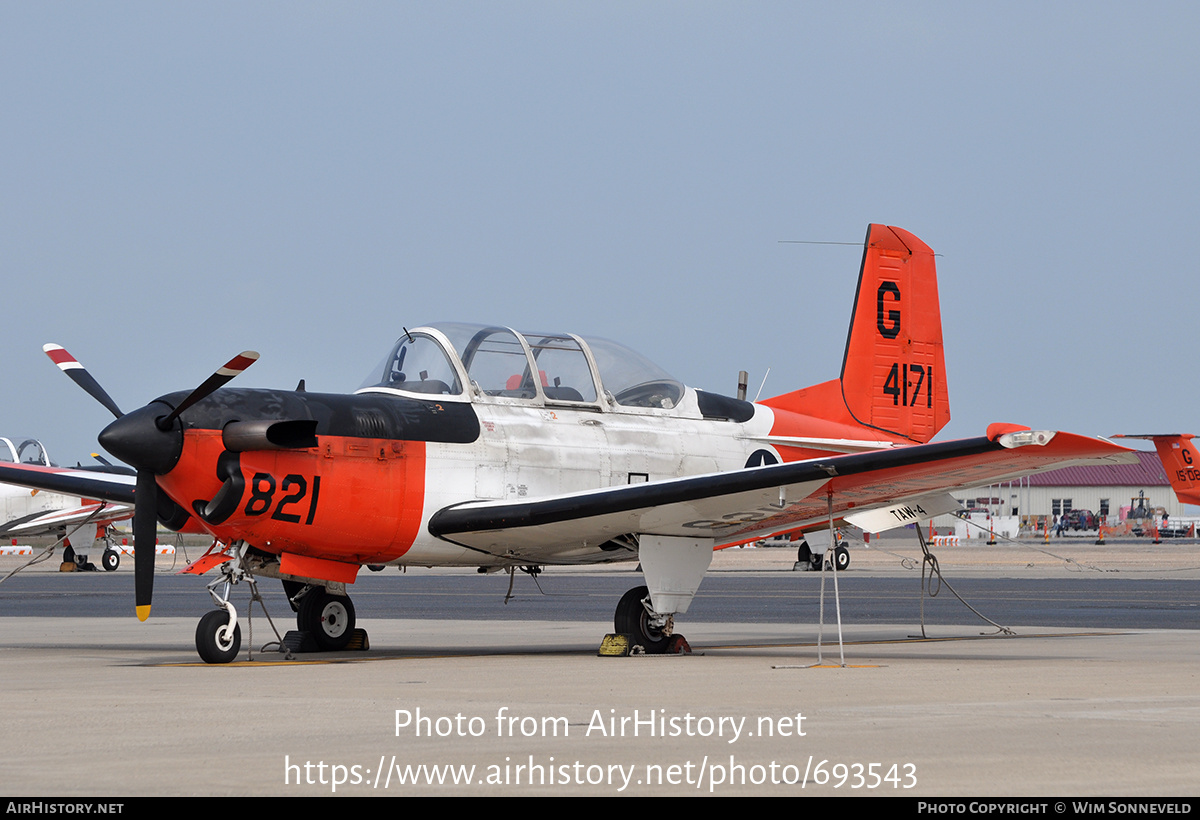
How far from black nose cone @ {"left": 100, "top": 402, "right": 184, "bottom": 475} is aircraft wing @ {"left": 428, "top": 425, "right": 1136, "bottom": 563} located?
2.38 metres

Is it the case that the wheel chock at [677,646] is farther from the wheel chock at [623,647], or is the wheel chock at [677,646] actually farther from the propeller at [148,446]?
the propeller at [148,446]

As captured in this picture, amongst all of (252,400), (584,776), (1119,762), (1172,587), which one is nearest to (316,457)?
(252,400)

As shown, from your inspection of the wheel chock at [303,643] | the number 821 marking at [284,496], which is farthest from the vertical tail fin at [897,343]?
the number 821 marking at [284,496]

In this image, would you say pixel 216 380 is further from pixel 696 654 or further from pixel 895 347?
pixel 895 347

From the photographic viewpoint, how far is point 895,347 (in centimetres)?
1636

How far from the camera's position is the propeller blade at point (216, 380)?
10.6 m

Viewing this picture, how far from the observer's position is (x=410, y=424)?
12.0 metres

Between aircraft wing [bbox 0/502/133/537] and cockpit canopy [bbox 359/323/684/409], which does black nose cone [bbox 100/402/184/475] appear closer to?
cockpit canopy [bbox 359/323/684/409]

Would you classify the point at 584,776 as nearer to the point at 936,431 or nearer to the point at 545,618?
the point at 936,431

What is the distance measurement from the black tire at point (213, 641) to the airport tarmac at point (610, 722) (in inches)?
9.9

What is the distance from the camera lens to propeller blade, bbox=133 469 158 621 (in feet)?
36.2

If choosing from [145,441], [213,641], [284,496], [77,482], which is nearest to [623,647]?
[284,496]

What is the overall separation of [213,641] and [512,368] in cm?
374

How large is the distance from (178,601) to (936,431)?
14.3m
